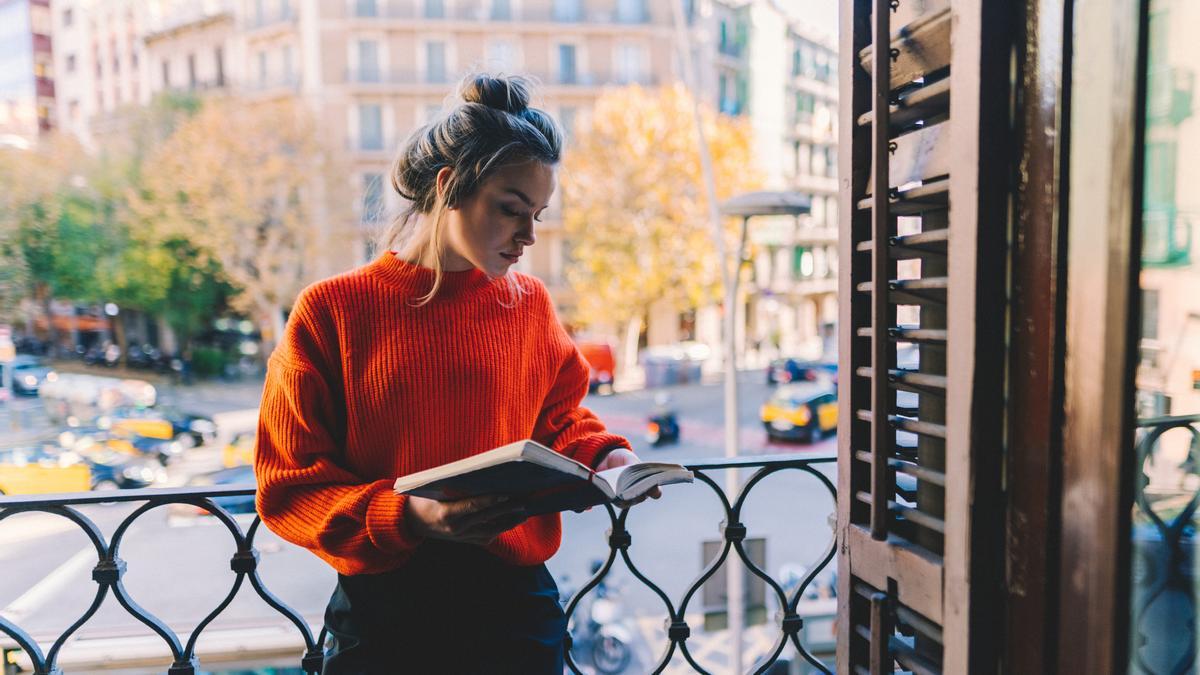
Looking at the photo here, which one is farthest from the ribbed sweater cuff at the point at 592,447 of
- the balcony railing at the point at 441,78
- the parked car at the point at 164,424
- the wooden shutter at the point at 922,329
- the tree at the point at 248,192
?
the balcony railing at the point at 441,78

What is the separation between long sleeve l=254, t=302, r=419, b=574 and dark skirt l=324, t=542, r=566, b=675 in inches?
2.3

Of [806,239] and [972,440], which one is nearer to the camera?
[972,440]

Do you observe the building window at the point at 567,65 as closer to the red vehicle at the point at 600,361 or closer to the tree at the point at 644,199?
the tree at the point at 644,199

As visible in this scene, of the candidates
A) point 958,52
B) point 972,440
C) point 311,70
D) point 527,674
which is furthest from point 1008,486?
point 311,70

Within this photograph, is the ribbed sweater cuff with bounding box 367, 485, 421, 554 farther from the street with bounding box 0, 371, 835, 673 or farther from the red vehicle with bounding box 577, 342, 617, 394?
the red vehicle with bounding box 577, 342, 617, 394

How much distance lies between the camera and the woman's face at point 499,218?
117 cm

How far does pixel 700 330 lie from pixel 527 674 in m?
25.4

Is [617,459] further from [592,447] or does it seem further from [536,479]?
[536,479]

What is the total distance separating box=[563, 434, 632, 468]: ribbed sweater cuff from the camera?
1.32 meters

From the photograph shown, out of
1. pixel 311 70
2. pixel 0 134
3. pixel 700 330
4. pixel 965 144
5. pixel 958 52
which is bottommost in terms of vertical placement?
pixel 700 330

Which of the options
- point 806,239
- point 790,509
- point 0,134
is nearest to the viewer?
point 790,509

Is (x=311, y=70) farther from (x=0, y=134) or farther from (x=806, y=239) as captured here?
(x=806, y=239)

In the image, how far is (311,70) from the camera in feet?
76.2

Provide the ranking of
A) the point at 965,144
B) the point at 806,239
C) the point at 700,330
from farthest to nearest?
the point at 806,239 < the point at 700,330 < the point at 965,144
